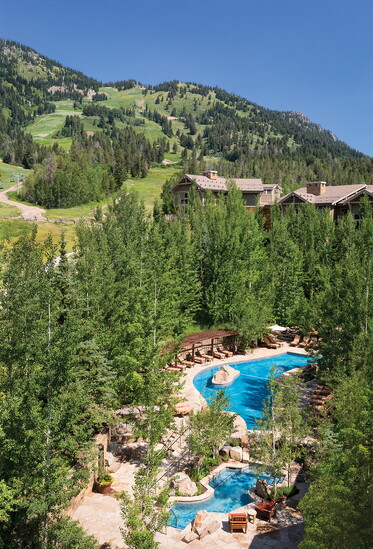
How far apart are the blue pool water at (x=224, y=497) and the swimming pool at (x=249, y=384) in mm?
5236

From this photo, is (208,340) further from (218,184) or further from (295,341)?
(218,184)

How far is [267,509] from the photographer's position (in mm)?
15539

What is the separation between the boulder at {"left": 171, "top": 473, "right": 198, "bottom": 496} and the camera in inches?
682

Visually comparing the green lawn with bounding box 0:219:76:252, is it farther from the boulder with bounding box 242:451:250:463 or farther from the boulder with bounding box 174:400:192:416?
the boulder with bounding box 242:451:250:463

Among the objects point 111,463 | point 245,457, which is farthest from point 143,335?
point 245,457

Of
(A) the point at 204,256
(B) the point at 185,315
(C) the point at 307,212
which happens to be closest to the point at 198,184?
(C) the point at 307,212

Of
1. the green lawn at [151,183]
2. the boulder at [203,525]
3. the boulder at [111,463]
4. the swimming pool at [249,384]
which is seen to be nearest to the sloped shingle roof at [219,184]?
the green lawn at [151,183]

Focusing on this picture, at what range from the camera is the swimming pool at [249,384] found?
27.0m

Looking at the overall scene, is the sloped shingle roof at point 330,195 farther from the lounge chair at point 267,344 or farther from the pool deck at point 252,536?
the pool deck at point 252,536

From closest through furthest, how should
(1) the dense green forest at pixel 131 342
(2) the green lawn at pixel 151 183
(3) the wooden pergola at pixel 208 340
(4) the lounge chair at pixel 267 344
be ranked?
(1) the dense green forest at pixel 131 342 < (3) the wooden pergola at pixel 208 340 < (4) the lounge chair at pixel 267 344 < (2) the green lawn at pixel 151 183

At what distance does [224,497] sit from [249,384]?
44.3 ft

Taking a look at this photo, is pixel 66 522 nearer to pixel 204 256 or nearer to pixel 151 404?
pixel 151 404

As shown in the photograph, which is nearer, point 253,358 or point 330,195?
point 253,358

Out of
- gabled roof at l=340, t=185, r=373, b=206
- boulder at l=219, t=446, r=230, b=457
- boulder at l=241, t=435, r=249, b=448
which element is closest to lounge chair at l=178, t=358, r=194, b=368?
boulder at l=241, t=435, r=249, b=448
